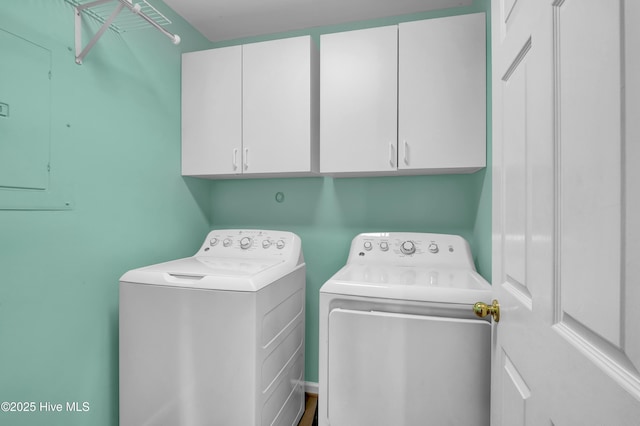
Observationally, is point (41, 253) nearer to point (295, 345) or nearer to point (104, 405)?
point (104, 405)

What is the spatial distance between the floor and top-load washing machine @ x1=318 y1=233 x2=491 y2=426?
700 millimetres

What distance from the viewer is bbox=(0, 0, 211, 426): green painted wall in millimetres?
1126

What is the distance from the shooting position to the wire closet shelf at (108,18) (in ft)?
4.15

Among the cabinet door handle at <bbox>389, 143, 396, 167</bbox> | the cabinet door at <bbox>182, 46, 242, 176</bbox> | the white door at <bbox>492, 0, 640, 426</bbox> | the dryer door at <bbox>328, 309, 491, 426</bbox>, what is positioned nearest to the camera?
the white door at <bbox>492, 0, 640, 426</bbox>

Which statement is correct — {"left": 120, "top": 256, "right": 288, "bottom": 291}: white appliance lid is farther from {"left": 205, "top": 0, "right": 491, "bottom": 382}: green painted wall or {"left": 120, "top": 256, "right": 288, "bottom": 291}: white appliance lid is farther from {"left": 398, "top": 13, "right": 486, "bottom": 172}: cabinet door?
{"left": 398, "top": 13, "right": 486, "bottom": 172}: cabinet door

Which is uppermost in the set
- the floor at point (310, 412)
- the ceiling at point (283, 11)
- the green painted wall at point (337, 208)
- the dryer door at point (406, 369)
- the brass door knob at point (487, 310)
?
the ceiling at point (283, 11)

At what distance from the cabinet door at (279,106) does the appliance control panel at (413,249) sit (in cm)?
58

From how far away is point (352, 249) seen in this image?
1839mm

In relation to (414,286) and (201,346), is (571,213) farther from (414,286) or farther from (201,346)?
(201,346)

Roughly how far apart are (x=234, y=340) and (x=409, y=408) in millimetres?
742

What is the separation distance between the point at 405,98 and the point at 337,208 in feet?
2.68

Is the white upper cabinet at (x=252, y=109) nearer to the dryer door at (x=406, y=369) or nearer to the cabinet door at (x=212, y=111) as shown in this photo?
the cabinet door at (x=212, y=111)

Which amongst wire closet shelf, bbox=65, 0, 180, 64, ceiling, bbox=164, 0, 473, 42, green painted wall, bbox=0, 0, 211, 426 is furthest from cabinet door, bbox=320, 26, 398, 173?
green painted wall, bbox=0, 0, 211, 426

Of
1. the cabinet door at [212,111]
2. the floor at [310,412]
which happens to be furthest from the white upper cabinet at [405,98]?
the floor at [310,412]
